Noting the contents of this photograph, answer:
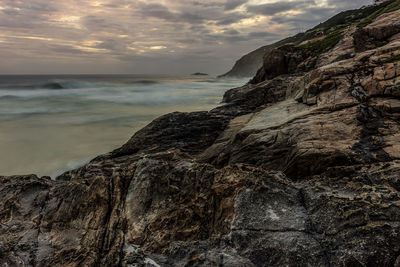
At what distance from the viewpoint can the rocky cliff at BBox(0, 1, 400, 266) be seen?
4418 millimetres

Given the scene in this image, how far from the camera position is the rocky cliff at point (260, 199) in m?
4.42

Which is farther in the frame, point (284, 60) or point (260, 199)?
point (284, 60)

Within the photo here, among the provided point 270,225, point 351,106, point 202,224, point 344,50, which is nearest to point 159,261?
point 202,224

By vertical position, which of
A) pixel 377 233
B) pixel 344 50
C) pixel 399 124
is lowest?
pixel 377 233

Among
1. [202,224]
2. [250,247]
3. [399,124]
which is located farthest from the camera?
[399,124]

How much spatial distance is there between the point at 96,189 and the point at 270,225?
16.2 feet

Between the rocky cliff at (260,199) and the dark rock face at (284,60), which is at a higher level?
the dark rock face at (284,60)

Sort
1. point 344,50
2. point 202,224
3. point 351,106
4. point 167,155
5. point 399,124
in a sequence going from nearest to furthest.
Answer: point 202,224, point 399,124, point 351,106, point 167,155, point 344,50

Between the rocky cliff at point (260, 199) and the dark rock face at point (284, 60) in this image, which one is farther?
the dark rock face at point (284, 60)

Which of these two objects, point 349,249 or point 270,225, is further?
point 270,225

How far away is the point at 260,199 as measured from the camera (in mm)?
5359

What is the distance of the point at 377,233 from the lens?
13.5 feet

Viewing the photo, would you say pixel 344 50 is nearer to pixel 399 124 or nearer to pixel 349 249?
pixel 399 124

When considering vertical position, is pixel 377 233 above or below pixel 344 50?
below
